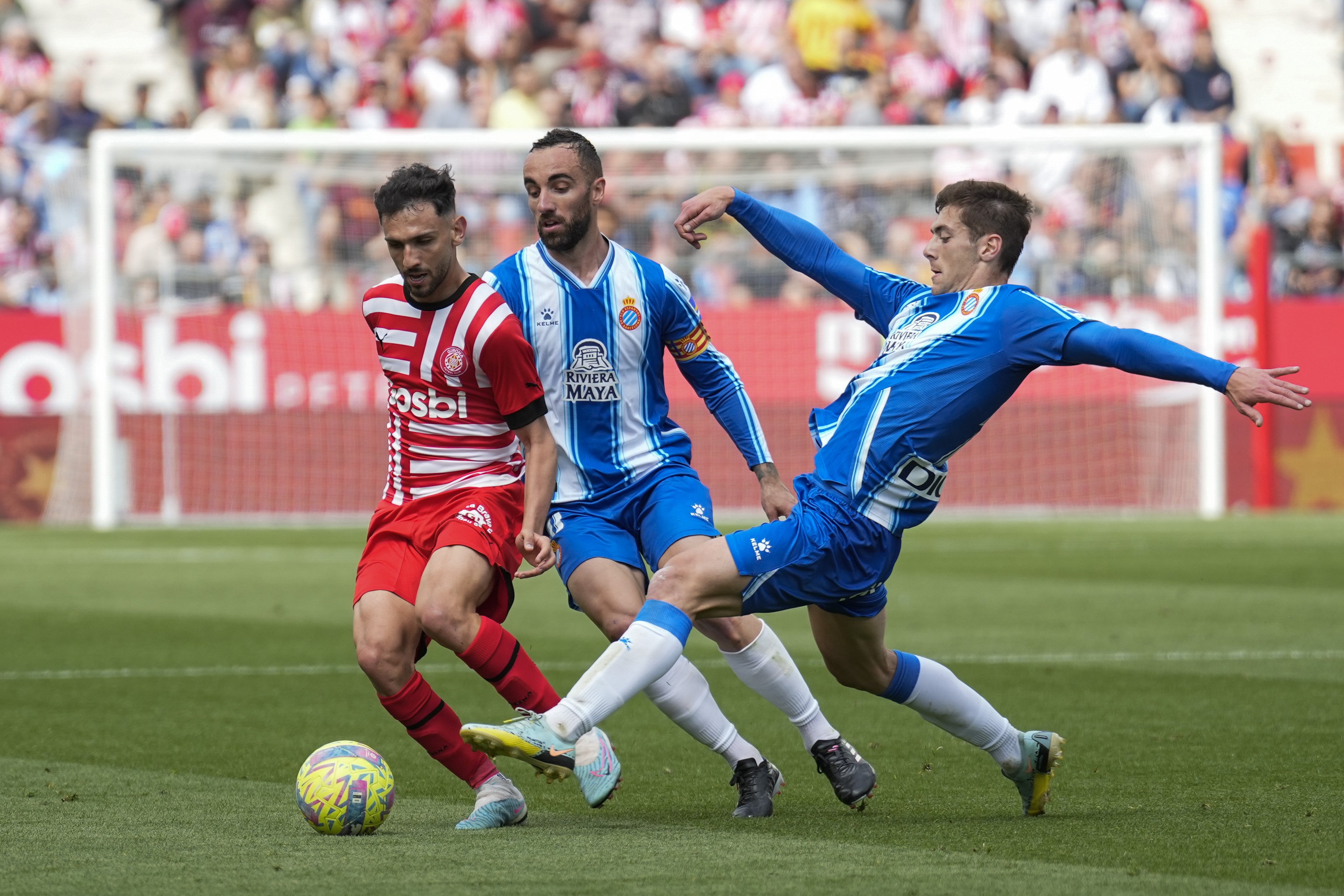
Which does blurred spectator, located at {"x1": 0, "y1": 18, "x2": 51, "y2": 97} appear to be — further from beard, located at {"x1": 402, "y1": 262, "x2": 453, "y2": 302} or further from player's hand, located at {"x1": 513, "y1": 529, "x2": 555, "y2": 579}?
player's hand, located at {"x1": 513, "y1": 529, "x2": 555, "y2": 579}

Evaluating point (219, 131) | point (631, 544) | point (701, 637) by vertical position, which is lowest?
point (701, 637)

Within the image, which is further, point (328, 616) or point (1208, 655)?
point (328, 616)

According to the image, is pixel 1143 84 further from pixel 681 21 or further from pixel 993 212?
pixel 993 212

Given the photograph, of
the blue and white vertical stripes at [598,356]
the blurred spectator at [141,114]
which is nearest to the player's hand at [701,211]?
the blue and white vertical stripes at [598,356]

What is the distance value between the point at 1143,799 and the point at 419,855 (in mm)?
2147

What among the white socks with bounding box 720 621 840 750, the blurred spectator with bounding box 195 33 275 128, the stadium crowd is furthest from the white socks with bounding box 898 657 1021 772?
the blurred spectator with bounding box 195 33 275 128

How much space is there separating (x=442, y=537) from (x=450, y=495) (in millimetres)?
176

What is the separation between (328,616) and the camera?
1151 cm

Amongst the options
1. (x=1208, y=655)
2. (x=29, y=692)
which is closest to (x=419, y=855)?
(x=29, y=692)

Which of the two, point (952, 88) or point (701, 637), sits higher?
point (952, 88)

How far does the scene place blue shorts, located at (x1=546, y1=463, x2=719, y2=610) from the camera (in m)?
5.69

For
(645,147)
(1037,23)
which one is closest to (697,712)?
(645,147)

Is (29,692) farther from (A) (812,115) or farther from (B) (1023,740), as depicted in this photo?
(A) (812,115)

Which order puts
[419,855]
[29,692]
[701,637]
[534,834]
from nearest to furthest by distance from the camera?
[419,855] < [534,834] < [29,692] < [701,637]
